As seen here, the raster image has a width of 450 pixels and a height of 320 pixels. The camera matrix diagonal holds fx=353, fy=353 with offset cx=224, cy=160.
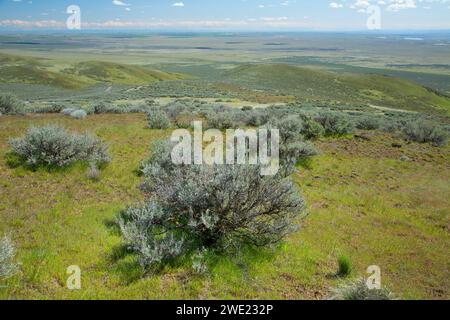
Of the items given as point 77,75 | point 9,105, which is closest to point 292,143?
point 9,105

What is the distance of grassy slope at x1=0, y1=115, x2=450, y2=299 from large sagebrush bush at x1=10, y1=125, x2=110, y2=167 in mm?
399

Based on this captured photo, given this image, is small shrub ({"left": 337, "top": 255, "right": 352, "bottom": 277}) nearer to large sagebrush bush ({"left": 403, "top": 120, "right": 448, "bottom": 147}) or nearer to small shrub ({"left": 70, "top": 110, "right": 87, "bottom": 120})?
small shrub ({"left": 70, "top": 110, "right": 87, "bottom": 120})

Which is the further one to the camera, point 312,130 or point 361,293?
point 312,130

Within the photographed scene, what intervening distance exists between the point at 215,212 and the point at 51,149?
6555mm

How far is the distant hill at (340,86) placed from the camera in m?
79.2

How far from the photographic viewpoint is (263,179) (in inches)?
263

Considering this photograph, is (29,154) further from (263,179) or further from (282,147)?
(282,147)

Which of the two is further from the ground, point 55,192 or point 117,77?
point 117,77

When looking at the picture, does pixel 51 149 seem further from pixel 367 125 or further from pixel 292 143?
pixel 367 125

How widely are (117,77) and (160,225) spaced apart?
10705 cm

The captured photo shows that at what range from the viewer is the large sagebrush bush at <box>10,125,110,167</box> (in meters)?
10.3

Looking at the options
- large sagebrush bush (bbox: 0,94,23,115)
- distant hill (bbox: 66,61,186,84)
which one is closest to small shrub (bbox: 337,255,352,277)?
large sagebrush bush (bbox: 0,94,23,115)

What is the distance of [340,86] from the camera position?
3711 inches
